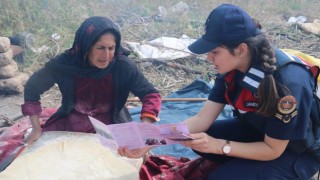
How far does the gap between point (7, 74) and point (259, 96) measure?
10.7ft

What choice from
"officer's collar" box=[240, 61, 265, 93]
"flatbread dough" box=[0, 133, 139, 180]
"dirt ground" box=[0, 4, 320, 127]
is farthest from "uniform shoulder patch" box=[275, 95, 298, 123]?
"dirt ground" box=[0, 4, 320, 127]

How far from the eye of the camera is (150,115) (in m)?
2.44

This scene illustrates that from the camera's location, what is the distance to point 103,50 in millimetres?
2363

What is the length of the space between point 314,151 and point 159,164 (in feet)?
3.44

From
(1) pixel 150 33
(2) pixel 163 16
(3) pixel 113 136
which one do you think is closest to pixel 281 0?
(2) pixel 163 16

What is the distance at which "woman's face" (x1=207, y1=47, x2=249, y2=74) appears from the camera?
6.15ft

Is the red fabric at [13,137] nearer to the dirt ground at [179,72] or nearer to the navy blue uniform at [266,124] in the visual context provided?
the dirt ground at [179,72]

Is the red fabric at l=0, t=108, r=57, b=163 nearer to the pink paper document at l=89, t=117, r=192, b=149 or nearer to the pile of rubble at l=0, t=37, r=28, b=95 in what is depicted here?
the pink paper document at l=89, t=117, r=192, b=149

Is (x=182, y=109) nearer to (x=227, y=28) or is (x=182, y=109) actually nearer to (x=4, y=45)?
(x=227, y=28)

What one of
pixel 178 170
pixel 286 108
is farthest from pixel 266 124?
pixel 178 170

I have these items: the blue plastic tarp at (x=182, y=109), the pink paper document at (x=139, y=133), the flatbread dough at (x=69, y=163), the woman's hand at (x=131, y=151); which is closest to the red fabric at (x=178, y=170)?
the flatbread dough at (x=69, y=163)

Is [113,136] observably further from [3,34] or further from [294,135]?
[3,34]

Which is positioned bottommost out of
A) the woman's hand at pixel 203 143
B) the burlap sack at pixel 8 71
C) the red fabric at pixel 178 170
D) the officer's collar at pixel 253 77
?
the red fabric at pixel 178 170

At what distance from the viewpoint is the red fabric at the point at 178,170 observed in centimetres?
243
